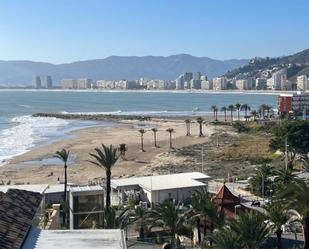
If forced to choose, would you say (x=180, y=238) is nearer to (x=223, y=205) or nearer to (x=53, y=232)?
(x=223, y=205)

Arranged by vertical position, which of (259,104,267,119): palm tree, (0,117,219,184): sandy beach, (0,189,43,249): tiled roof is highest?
(0,189,43,249): tiled roof

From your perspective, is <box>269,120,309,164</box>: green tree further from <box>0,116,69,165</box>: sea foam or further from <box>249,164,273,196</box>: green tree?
<box>0,116,69,165</box>: sea foam

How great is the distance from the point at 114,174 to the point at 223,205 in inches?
914

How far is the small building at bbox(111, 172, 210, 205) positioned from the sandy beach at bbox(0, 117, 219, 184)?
31.8ft

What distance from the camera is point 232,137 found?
2926 inches

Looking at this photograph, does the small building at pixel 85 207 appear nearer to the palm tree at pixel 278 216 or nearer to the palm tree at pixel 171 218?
the palm tree at pixel 171 218

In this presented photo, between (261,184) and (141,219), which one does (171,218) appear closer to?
(141,219)

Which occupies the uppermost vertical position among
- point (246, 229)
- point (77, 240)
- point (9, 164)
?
point (77, 240)

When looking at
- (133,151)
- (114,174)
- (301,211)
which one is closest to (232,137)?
(133,151)

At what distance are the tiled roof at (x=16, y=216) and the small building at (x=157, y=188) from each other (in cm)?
1670

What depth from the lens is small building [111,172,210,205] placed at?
3294 cm

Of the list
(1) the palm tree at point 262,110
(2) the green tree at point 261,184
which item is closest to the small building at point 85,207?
(2) the green tree at point 261,184

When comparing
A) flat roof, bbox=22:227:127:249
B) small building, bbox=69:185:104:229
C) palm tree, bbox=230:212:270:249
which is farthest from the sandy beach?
flat roof, bbox=22:227:127:249

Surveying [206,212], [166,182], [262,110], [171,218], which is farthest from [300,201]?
[262,110]
